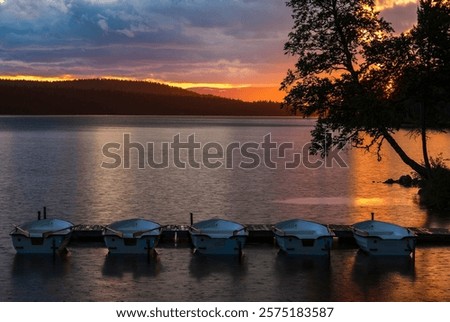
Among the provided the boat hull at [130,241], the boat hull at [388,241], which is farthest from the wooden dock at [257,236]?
the boat hull at [130,241]

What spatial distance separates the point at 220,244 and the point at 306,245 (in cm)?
467

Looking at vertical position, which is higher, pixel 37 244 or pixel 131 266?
pixel 37 244

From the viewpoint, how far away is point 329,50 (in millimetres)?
58688

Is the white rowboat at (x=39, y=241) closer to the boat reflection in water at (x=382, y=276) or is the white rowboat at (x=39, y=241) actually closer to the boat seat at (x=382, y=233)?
the boat reflection in water at (x=382, y=276)

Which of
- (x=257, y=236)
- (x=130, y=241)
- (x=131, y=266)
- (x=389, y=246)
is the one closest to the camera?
(x=131, y=266)

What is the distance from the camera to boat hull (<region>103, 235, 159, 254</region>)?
38.7 meters

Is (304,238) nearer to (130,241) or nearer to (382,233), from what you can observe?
(382,233)

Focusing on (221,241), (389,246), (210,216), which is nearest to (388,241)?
(389,246)

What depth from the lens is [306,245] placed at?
126 feet

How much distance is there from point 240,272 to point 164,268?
12.9ft

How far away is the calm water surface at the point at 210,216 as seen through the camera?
3191 centimetres

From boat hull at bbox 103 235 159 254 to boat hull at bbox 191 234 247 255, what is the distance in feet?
8.91

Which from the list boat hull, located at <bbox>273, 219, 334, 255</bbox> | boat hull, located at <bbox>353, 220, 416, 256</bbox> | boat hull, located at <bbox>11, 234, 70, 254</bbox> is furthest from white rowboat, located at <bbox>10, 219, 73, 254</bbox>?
boat hull, located at <bbox>353, 220, 416, 256</bbox>
